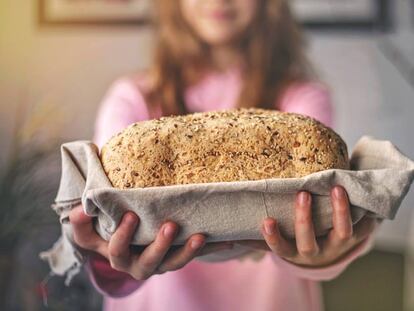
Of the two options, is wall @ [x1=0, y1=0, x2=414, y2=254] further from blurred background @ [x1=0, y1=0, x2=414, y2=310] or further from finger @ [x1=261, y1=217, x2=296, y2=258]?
finger @ [x1=261, y1=217, x2=296, y2=258]

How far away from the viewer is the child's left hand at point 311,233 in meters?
0.54

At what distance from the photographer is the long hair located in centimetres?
125

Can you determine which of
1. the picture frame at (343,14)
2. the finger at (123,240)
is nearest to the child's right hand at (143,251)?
the finger at (123,240)

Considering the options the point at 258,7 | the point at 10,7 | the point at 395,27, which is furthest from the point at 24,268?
the point at 395,27

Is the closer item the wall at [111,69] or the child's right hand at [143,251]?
the child's right hand at [143,251]

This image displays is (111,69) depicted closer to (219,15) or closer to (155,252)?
(219,15)

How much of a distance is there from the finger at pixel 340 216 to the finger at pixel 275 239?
1.9 inches

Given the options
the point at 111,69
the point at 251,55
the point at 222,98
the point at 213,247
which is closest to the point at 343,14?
the point at 251,55

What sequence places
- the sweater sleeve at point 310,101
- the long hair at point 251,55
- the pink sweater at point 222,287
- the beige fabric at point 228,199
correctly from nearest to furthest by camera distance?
1. the beige fabric at point 228,199
2. the pink sweater at point 222,287
3. the sweater sleeve at point 310,101
4. the long hair at point 251,55

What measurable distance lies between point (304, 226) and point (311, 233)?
0.07 ft

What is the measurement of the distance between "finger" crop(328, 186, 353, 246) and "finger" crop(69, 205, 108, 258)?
24 cm

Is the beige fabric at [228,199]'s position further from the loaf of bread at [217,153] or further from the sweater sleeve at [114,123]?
the sweater sleeve at [114,123]

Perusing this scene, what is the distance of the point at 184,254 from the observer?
60 centimetres

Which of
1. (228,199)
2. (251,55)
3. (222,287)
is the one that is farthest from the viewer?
(251,55)
